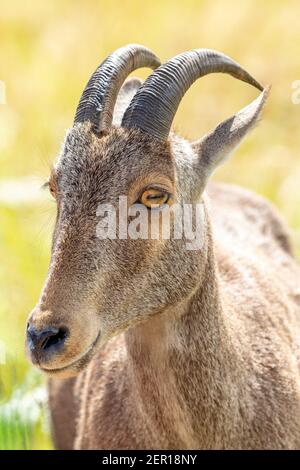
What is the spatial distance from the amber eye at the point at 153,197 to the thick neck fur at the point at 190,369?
1.74ft

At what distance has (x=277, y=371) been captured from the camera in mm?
5754

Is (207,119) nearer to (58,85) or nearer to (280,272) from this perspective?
(58,85)

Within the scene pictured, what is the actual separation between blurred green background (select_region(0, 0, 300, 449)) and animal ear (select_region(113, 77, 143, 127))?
4511mm

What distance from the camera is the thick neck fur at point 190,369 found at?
524cm

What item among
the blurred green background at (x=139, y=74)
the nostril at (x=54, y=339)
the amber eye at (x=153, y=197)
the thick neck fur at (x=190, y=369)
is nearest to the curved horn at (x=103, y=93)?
the amber eye at (x=153, y=197)

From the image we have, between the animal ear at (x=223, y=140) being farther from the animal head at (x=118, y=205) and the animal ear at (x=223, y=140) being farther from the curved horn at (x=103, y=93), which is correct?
the curved horn at (x=103, y=93)

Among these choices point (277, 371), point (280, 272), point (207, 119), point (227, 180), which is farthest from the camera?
point (207, 119)

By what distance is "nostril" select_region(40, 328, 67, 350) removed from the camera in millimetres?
4523

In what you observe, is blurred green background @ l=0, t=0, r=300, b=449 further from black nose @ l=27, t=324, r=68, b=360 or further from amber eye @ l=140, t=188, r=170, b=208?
black nose @ l=27, t=324, r=68, b=360

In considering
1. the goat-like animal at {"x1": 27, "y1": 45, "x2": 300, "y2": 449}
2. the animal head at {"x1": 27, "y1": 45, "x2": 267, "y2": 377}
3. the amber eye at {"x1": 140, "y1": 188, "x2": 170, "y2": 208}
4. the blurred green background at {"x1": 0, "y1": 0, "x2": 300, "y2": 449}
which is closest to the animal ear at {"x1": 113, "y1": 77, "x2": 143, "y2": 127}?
the goat-like animal at {"x1": 27, "y1": 45, "x2": 300, "y2": 449}

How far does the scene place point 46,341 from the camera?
454cm

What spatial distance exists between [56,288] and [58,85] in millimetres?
12610
